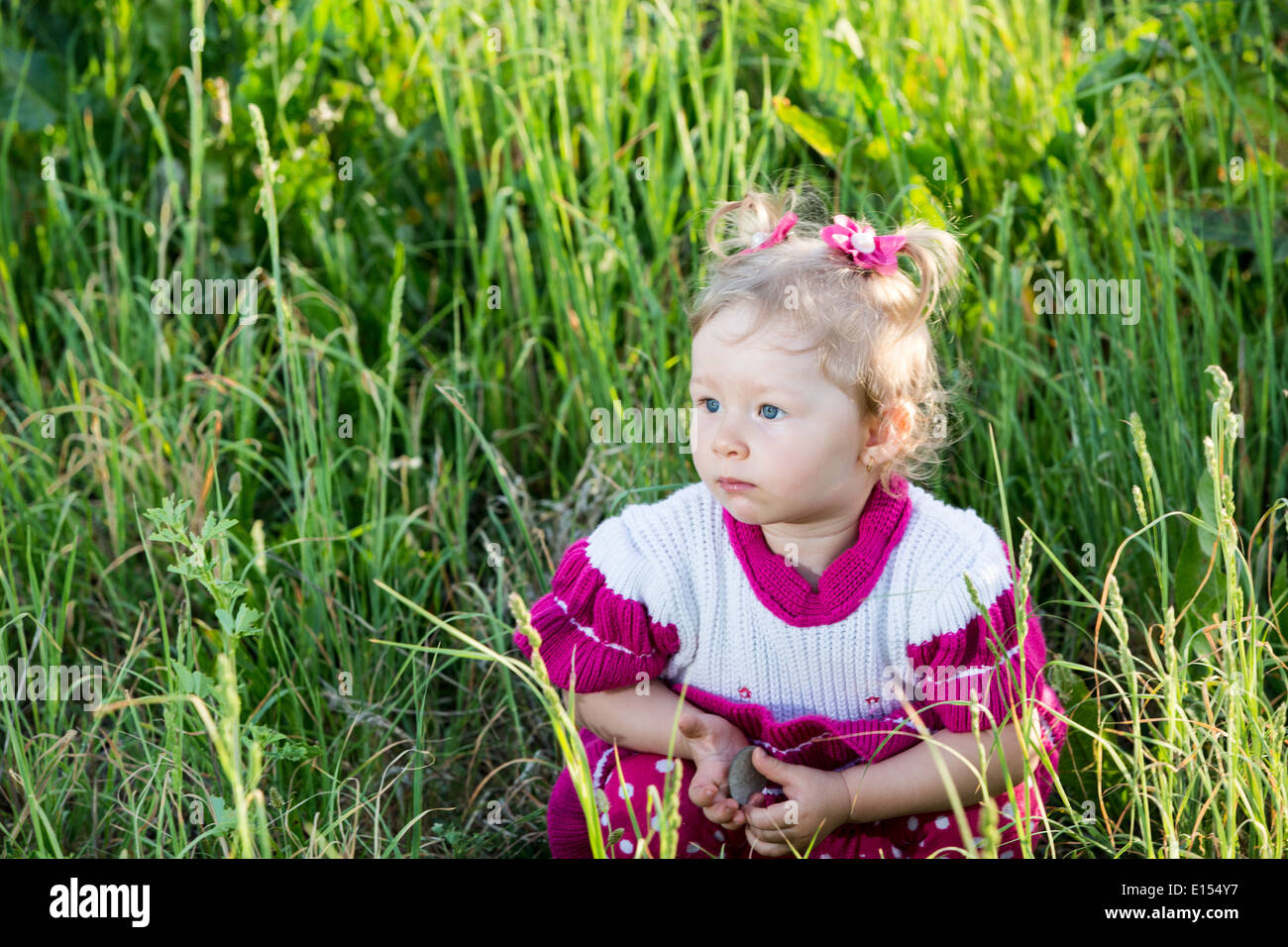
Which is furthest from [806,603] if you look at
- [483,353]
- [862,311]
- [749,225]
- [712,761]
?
[483,353]

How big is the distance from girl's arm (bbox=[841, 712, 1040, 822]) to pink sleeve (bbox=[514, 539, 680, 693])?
282mm

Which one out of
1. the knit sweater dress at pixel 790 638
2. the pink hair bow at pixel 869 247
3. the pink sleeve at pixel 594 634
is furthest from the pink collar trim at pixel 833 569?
the pink hair bow at pixel 869 247

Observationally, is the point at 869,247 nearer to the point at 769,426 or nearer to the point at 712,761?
the point at 769,426

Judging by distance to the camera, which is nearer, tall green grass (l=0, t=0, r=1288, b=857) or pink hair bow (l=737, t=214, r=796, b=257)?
pink hair bow (l=737, t=214, r=796, b=257)

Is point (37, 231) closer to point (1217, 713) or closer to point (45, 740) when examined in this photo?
point (45, 740)

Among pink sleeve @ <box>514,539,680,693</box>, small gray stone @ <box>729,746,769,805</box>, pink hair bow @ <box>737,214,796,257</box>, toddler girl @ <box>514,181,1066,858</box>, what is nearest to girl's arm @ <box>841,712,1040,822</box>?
toddler girl @ <box>514,181,1066,858</box>

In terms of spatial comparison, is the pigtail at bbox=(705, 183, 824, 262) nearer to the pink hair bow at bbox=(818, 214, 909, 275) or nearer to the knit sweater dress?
the pink hair bow at bbox=(818, 214, 909, 275)

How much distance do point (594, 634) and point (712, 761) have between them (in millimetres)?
211

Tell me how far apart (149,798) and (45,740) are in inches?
7.0

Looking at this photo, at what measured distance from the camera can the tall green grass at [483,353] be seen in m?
1.81

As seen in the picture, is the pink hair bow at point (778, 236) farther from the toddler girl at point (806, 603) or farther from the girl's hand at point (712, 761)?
the girl's hand at point (712, 761)

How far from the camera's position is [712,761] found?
5.41ft

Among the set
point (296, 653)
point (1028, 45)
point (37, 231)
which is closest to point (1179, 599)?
point (296, 653)

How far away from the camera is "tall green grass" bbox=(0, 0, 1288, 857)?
181 cm
